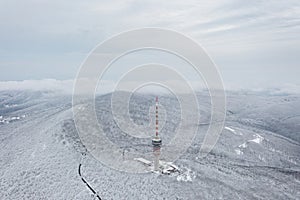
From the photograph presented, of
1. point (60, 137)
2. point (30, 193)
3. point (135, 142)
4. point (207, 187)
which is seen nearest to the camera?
point (30, 193)

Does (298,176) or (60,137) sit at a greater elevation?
(60,137)

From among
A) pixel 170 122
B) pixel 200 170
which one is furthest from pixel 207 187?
pixel 170 122

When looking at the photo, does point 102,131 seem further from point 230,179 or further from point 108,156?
point 230,179

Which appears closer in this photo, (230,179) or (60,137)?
(230,179)

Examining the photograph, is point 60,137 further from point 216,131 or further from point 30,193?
point 216,131

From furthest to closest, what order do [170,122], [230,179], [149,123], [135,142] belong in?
[170,122]
[149,123]
[135,142]
[230,179]

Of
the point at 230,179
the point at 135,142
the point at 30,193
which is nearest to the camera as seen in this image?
the point at 30,193

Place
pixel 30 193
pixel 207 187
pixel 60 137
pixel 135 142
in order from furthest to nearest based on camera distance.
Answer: pixel 135 142
pixel 60 137
pixel 207 187
pixel 30 193

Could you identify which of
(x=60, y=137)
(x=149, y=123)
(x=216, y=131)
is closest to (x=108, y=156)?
(x=60, y=137)

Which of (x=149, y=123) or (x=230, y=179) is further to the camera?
(x=149, y=123)
